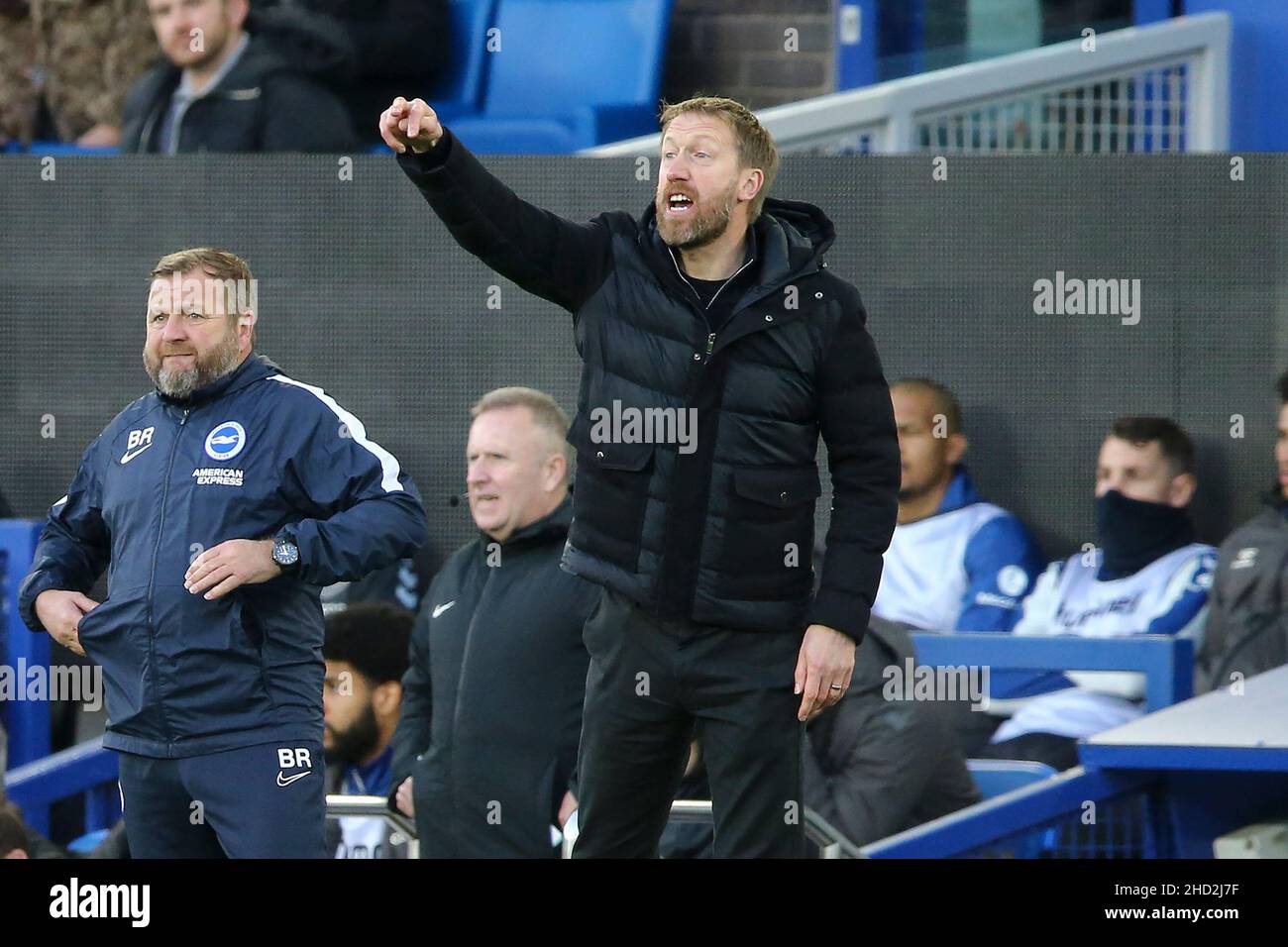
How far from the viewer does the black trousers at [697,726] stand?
14.6ft

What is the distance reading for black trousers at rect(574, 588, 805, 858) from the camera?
4445 millimetres

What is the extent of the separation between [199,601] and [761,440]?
1246mm

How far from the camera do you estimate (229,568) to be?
176 inches

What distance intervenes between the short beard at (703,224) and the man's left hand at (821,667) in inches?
33.2

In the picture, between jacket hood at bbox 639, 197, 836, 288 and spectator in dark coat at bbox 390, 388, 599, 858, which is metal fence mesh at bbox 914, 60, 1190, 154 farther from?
jacket hood at bbox 639, 197, 836, 288

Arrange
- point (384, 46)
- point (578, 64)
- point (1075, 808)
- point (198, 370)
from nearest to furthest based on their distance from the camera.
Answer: point (198, 370) → point (1075, 808) → point (384, 46) → point (578, 64)

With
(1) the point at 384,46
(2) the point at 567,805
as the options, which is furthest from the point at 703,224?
(1) the point at 384,46

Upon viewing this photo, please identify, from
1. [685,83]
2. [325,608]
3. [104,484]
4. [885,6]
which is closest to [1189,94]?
[885,6]

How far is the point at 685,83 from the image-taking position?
9.02 metres

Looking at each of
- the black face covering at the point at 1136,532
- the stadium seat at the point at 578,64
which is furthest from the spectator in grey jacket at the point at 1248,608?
the stadium seat at the point at 578,64

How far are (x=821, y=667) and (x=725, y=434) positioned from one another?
522 millimetres

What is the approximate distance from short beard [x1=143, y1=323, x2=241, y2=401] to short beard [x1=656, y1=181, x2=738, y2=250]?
1.01 metres

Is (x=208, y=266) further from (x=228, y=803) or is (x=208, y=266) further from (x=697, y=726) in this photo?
(x=697, y=726)

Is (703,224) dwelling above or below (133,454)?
above
